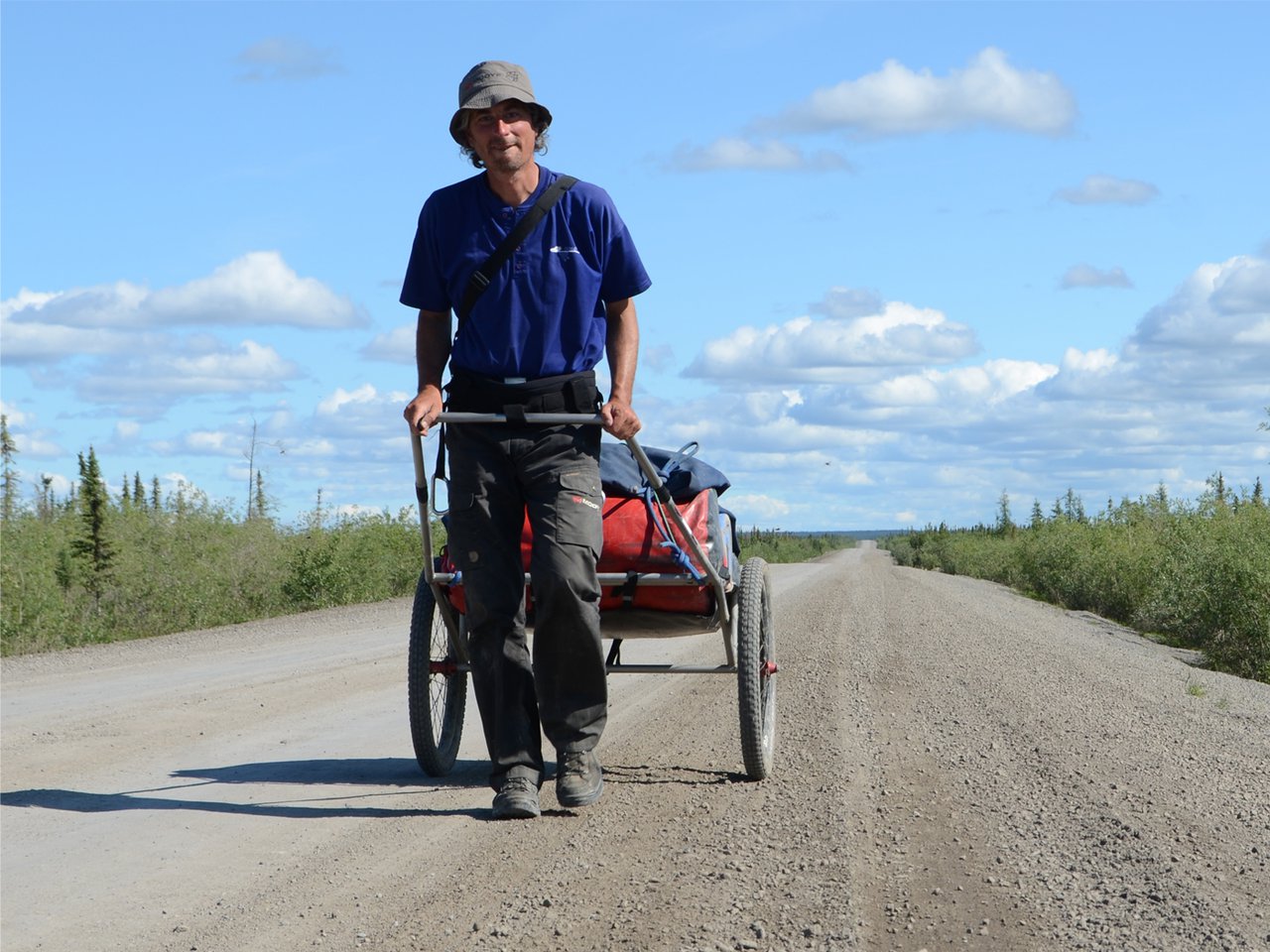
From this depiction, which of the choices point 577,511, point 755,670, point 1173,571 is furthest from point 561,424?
point 1173,571

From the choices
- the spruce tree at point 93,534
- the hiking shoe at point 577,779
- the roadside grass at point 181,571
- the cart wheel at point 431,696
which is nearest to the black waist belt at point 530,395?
the cart wheel at point 431,696

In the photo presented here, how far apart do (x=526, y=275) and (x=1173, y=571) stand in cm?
1830

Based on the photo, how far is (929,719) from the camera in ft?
26.9

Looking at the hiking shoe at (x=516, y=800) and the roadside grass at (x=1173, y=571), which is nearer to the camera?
the hiking shoe at (x=516, y=800)

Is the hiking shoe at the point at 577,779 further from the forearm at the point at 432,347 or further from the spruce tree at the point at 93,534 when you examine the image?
the spruce tree at the point at 93,534

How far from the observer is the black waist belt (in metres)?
5.52

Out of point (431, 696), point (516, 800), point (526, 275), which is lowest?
point (516, 800)

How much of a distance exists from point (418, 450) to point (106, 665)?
9328 mm

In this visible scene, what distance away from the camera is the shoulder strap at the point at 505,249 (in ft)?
17.9

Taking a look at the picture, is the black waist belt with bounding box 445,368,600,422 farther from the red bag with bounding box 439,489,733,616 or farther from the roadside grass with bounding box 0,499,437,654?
the roadside grass with bounding box 0,499,437,654

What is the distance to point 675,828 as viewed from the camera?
17.2ft

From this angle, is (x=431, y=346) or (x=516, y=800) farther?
(x=431, y=346)

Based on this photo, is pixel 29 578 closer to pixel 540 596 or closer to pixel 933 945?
pixel 540 596

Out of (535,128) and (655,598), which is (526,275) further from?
(655,598)
